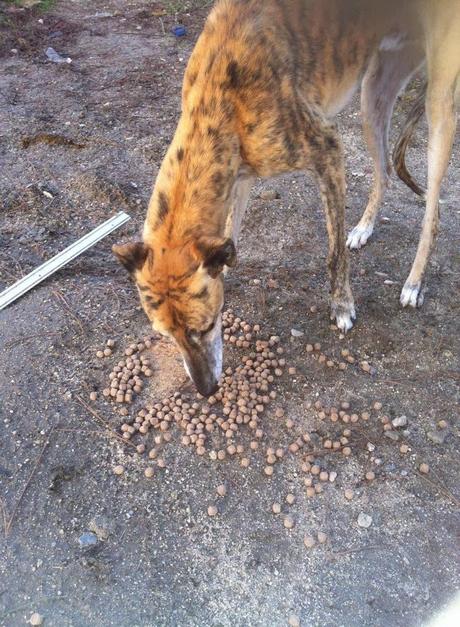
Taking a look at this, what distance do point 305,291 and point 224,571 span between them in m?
2.22

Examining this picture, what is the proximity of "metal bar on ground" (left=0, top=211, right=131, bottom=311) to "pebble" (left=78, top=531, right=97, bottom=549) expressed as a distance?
6.46 feet

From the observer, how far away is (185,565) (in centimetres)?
305

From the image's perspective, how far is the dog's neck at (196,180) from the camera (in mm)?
3025

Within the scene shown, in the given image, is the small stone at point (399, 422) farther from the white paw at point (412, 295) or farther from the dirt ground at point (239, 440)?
the white paw at point (412, 295)

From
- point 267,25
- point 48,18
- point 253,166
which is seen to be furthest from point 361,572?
point 48,18

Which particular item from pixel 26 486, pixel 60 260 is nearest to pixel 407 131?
pixel 60 260

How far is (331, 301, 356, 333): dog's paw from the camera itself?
4160 millimetres

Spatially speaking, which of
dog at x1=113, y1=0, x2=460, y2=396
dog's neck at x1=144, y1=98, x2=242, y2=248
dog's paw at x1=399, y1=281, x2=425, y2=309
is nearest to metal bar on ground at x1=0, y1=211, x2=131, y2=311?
dog at x1=113, y1=0, x2=460, y2=396

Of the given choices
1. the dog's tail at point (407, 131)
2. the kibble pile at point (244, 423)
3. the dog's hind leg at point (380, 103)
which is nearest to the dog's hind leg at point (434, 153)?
the dog's tail at point (407, 131)

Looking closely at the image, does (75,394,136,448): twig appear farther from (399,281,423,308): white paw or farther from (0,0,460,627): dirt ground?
(399,281,423,308): white paw

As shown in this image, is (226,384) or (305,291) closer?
(226,384)

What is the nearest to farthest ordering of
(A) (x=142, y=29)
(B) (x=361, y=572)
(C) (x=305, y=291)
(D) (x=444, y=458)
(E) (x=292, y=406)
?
(B) (x=361, y=572) < (D) (x=444, y=458) < (E) (x=292, y=406) < (C) (x=305, y=291) < (A) (x=142, y=29)

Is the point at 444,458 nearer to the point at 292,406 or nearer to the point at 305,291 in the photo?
the point at 292,406

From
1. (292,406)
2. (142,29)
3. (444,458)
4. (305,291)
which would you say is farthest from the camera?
(142,29)
